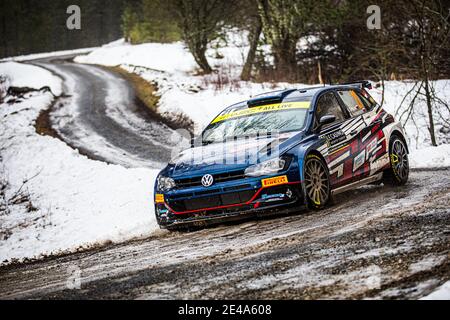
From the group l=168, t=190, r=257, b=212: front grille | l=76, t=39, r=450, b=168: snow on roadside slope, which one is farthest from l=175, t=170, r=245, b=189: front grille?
l=76, t=39, r=450, b=168: snow on roadside slope

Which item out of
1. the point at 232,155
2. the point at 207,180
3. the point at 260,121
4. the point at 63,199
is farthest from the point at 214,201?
the point at 63,199

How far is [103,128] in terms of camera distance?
63.9ft

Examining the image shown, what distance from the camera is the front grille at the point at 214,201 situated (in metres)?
7.64

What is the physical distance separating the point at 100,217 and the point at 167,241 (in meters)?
3.20

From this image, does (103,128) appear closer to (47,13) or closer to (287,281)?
(287,281)

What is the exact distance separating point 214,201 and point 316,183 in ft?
4.46

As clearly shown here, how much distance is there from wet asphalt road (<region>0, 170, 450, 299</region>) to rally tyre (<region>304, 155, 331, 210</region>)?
0.59ft

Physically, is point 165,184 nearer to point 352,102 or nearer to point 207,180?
point 207,180

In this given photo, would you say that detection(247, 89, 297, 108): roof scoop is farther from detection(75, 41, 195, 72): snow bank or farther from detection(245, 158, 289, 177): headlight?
detection(75, 41, 195, 72): snow bank

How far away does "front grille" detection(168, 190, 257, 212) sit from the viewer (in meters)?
7.64

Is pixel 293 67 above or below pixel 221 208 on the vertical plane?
above

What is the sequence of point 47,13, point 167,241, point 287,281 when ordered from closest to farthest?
point 287,281
point 167,241
point 47,13

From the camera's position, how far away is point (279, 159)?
7.64 metres
